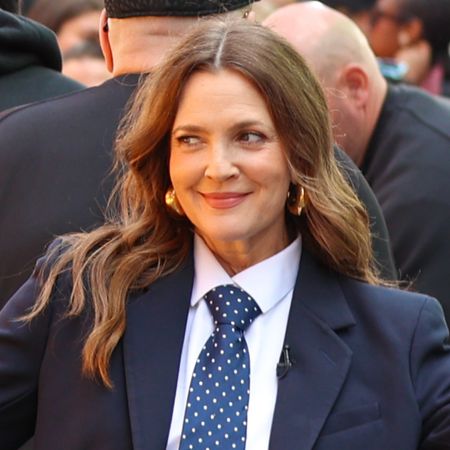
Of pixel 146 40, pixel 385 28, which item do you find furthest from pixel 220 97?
pixel 385 28

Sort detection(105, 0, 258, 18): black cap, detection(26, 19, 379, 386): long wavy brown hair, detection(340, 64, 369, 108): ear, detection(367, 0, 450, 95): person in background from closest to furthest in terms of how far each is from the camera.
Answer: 1. detection(26, 19, 379, 386): long wavy brown hair
2. detection(105, 0, 258, 18): black cap
3. detection(340, 64, 369, 108): ear
4. detection(367, 0, 450, 95): person in background

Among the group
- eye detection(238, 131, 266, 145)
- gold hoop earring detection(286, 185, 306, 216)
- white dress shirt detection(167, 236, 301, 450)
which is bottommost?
white dress shirt detection(167, 236, 301, 450)

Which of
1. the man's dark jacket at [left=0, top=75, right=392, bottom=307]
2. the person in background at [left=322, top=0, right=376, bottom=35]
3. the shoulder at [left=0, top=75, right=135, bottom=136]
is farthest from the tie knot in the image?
the person in background at [left=322, top=0, right=376, bottom=35]

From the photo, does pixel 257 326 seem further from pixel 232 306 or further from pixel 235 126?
pixel 235 126

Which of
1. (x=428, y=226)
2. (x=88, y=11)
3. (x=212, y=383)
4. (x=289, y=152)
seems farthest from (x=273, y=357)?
(x=88, y=11)

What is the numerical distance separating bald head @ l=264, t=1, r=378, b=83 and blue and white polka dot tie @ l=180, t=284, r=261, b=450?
298 centimetres

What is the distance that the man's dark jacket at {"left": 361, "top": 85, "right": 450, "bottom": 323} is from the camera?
587cm

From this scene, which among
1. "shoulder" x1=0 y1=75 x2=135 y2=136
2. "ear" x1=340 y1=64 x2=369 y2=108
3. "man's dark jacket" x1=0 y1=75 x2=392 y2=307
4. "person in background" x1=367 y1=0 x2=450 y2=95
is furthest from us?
"person in background" x1=367 y1=0 x2=450 y2=95

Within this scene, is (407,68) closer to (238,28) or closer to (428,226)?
(428,226)

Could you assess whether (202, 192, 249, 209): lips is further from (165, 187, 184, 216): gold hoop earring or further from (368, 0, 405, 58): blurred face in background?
(368, 0, 405, 58): blurred face in background

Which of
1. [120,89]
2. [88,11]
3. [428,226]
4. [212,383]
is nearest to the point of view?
[212,383]

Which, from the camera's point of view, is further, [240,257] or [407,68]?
[407,68]

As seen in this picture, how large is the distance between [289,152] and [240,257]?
0.95ft

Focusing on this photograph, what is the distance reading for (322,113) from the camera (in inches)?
150
